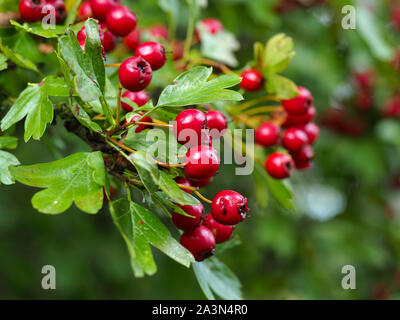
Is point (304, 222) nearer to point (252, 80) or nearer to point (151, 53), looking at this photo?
point (252, 80)

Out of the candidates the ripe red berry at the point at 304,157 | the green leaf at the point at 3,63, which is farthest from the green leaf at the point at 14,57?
the ripe red berry at the point at 304,157

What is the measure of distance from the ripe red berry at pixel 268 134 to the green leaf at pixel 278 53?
0.14 metres

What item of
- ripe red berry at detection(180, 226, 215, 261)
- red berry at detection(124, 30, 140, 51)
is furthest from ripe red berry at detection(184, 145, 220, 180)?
red berry at detection(124, 30, 140, 51)

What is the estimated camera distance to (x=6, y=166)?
29.5 inches

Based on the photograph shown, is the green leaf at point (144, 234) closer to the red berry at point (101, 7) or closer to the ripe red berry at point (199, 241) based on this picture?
the ripe red berry at point (199, 241)

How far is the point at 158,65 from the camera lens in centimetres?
85

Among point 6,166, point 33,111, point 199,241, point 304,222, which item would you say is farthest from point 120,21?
point 304,222

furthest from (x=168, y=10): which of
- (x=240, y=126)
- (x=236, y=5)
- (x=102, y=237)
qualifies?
(x=102, y=237)

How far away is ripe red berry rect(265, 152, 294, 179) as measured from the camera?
1.00m

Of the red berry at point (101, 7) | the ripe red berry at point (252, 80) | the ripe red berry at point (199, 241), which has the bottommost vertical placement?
the ripe red berry at point (199, 241)

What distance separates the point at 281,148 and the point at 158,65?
1.32 ft

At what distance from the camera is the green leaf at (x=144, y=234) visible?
0.67 m

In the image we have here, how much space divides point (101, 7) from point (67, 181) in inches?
17.8

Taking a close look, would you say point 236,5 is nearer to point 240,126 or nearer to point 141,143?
point 240,126
